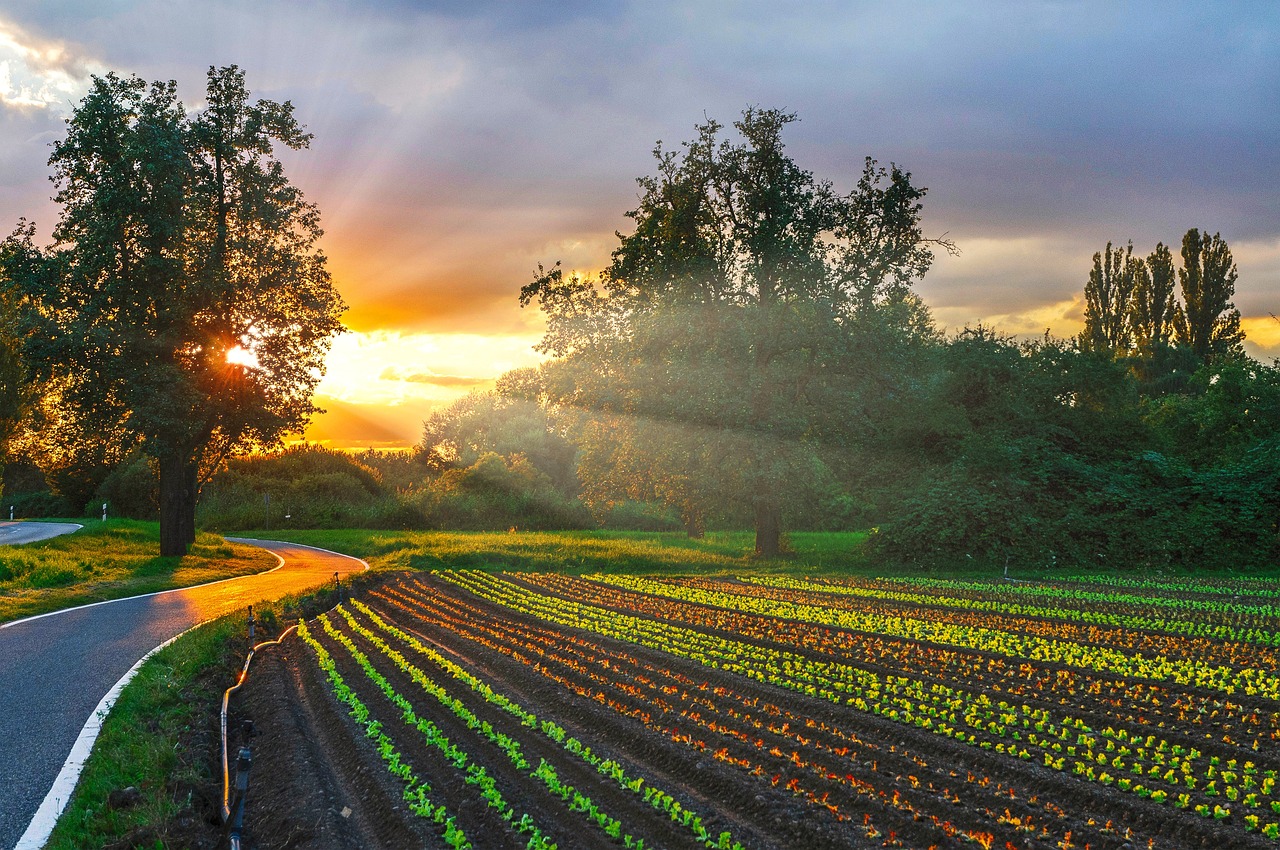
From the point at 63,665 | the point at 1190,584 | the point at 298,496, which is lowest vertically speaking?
the point at 63,665

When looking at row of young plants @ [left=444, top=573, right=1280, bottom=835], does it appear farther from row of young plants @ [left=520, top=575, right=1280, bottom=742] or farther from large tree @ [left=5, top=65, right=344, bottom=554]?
large tree @ [left=5, top=65, right=344, bottom=554]

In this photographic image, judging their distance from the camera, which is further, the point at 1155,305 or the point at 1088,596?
the point at 1155,305

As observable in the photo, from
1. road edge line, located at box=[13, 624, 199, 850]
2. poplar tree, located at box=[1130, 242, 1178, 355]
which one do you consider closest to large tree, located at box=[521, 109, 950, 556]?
road edge line, located at box=[13, 624, 199, 850]

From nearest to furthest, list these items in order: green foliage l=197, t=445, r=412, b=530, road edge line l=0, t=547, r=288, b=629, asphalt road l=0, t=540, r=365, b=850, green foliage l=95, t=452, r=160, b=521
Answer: asphalt road l=0, t=540, r=365, b=850, road edge line l=0, t=547, r=288, b=629, green foliage l=197, t=445, r=412, b=530, green foliage l=95, t=452, r=160, b=521

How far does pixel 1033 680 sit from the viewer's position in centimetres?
1218

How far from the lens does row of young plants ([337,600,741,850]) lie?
7.29 m

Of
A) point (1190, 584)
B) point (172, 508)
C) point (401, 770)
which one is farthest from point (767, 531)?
point (401, 770)

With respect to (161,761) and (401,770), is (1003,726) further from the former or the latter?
(161,761)

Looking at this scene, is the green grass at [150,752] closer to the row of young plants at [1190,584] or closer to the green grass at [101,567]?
the green grass at [101,567]

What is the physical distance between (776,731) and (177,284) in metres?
27.5

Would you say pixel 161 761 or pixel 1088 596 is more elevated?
pixel 1088 596

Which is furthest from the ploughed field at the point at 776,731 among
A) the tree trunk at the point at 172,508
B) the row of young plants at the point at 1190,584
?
the tree trunk at the point at 172,508

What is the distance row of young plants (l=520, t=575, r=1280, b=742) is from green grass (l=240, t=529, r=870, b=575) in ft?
40.3

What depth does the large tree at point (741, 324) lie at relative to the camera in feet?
93.5
